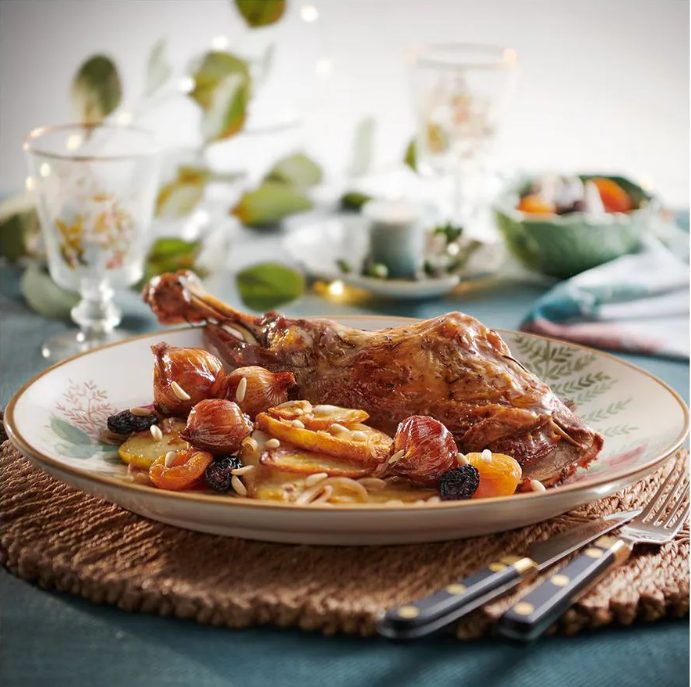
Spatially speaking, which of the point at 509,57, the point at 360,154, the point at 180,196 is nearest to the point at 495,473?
the point at 180,196

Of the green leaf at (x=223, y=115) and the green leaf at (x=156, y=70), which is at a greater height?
the green leaf at (x=156, y=70)

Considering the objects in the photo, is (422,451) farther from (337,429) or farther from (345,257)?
(345,257)

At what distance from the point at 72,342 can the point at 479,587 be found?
147cm

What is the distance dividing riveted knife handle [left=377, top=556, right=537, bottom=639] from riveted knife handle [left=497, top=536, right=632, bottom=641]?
32mm

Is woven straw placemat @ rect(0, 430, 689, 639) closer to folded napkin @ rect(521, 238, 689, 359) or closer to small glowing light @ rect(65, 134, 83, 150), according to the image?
folded napkin @ rect(521, 238, 689, 359)

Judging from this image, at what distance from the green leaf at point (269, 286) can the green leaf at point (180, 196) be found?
307mm

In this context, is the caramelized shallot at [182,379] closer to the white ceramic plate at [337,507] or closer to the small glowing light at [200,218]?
the white ceramic plate at [337,507]

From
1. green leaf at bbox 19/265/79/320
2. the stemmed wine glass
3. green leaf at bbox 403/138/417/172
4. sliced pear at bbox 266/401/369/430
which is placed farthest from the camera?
green leaf at bbox 403/138/417/172

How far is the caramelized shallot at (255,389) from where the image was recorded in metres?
1.64

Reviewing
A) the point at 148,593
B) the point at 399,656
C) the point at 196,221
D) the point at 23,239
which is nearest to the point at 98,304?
the point at 23,239

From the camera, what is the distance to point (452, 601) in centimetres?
120

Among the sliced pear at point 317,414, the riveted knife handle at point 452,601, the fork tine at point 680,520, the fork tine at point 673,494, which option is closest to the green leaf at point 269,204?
the sliced pear at point 317,414

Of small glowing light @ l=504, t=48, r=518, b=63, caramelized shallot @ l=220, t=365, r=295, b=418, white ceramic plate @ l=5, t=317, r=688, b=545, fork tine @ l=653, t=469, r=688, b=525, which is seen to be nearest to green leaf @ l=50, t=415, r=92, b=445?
white ceramic plate @ l=5, t=317, r=688, b=545

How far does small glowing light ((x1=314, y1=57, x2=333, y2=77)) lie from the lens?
14.0ft
